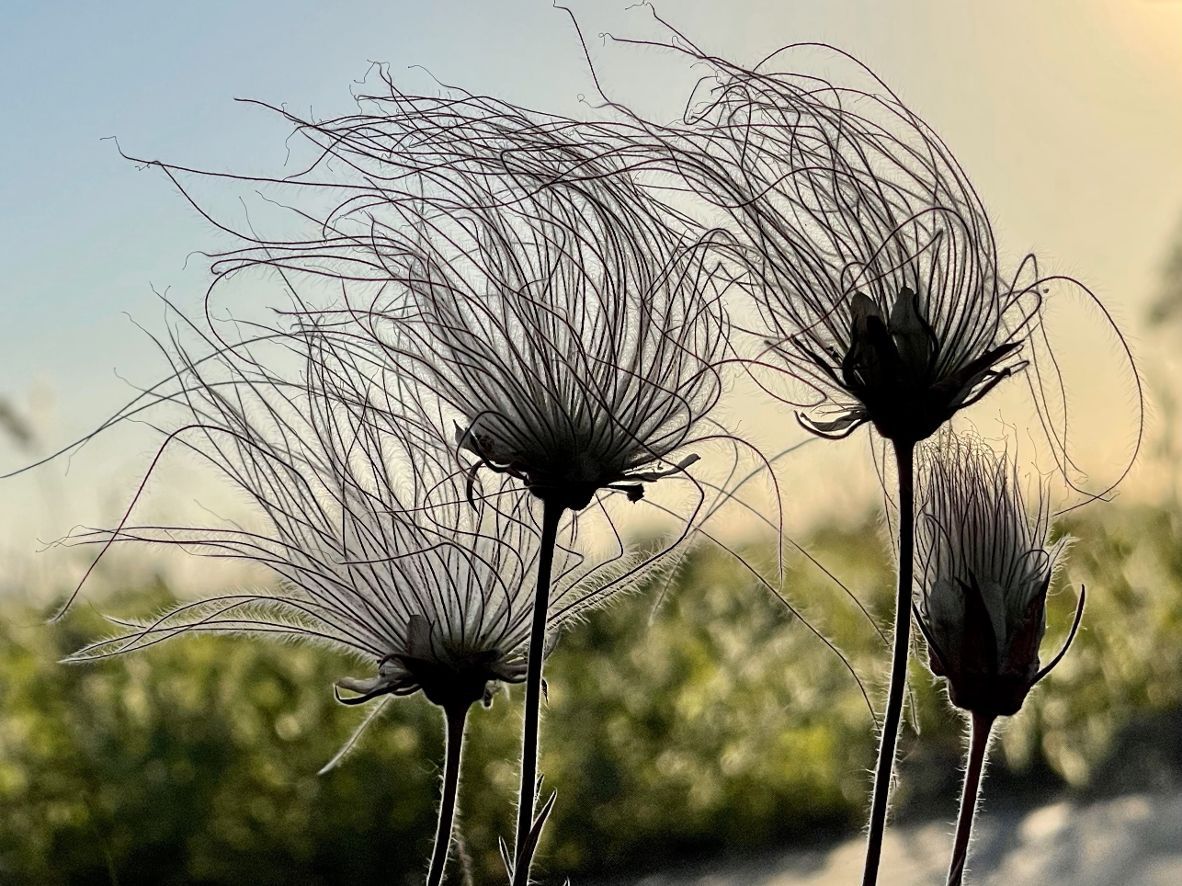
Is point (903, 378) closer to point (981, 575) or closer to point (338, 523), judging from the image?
point (981, 575)

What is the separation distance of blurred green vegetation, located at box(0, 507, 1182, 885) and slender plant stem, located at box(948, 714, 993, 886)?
0.61m

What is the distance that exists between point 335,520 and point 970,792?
0.26 metres

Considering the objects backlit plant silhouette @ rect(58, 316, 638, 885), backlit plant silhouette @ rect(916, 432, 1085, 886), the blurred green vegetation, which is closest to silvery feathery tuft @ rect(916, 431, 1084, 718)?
backlit plant silhouette @ rect(916, 432, 1085, 886)

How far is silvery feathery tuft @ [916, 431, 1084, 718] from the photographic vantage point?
378 mm

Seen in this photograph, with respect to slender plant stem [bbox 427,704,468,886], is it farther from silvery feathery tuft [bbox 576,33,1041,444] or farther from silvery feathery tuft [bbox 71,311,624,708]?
silvery feathery tuft [bbox 576,33,1041,444]

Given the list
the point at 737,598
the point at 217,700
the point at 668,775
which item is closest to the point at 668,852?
the point at 668,775

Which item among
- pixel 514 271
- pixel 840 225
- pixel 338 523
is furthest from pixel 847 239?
pixel 338 523

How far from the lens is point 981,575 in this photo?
1.31 ft

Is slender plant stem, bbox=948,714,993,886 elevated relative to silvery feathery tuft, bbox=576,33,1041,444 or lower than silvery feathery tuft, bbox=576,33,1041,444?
lower

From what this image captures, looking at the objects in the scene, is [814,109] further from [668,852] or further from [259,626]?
[668,852]

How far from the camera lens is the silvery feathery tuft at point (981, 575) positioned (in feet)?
1.24

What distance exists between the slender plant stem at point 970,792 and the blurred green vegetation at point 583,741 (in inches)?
23.9

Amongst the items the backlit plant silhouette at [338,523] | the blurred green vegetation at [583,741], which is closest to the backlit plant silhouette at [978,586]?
the backlit plant silhouette at [338,523]

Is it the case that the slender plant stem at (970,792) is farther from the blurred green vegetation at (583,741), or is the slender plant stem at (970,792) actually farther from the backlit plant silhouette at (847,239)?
the blurred green vegetation at (583,741)
